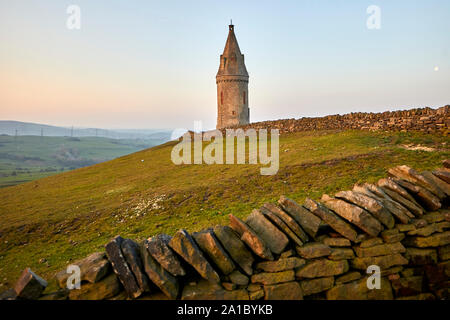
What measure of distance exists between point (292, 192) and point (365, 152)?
8.20 metres

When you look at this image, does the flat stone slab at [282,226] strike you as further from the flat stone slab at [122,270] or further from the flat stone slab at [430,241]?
the flat stone slab at [122,270]

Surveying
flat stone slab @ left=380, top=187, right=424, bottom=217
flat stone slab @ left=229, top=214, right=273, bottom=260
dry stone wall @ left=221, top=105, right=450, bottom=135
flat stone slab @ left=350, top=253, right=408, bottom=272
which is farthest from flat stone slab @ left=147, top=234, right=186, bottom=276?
dry stone wall @ left=221, top=105, right=450, bottom=135

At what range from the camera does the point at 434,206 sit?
6680mm

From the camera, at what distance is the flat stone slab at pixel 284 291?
5.32m

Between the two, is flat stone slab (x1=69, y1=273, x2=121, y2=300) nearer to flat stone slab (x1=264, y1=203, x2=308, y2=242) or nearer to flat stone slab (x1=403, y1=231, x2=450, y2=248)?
flat stone slab (x1=264, y1=203, x2=308, y2=242)

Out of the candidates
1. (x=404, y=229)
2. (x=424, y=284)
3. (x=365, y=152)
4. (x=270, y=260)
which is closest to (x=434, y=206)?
(x=404, y=229)

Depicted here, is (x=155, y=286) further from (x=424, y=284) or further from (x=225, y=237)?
(x=424, y=284)

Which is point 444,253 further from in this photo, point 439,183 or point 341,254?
point 341,254

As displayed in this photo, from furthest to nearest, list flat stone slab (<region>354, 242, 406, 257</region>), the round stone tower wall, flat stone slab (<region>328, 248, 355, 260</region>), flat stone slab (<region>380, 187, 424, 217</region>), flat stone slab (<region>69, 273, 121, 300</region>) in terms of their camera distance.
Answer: the round stone tower wall < flat stone slab (<region>380, 187, 424, 217</region>) < flat stone slab (<region>354, 242, 406, 257</region>) < flat stone slab (<region>328, 248, 355, 260</region>) < flat stone slab (<region>69, 273, 121, 300</region>)

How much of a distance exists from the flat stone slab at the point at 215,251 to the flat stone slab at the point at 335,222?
2.07 m

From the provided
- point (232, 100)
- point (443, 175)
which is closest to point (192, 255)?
point (443, 175)

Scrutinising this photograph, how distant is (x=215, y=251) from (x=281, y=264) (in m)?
1.25

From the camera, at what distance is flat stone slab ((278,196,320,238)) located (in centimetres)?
600

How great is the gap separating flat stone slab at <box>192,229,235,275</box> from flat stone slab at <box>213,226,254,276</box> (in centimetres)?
10
